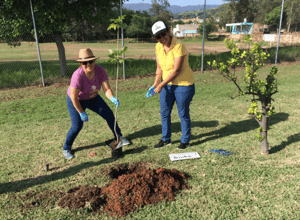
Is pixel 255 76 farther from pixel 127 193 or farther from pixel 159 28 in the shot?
pixel 127 193

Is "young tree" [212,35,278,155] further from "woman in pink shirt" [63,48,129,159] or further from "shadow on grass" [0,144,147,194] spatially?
"shadow on grass" [0,144,147,194]

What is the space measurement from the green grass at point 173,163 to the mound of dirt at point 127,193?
0.09 m

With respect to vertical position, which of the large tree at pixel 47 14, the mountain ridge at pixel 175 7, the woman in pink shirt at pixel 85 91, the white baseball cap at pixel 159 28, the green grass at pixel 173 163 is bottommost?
the green grass at pixel 173 163

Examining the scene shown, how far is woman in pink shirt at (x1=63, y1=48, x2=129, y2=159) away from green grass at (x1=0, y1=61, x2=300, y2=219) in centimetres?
57

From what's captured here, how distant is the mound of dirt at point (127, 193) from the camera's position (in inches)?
105

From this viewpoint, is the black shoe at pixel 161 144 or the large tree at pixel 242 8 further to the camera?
the large tree at pixel 242 8

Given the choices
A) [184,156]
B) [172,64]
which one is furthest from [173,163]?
[172,64]

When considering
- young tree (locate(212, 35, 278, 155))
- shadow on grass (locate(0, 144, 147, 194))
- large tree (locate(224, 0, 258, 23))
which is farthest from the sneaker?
large tree (locate(224, 0, 258, 23))

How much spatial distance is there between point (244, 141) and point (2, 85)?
8.67 m

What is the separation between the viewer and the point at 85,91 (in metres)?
3.55

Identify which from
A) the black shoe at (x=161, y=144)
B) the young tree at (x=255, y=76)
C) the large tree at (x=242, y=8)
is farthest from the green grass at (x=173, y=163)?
the large tree at (x=242, y=8)

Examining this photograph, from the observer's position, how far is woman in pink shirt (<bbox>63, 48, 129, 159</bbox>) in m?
3.36

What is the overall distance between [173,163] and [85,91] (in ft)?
5.83

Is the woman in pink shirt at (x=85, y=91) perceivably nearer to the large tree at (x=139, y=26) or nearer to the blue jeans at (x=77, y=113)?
the blue jeans at (x=77, y=113)
